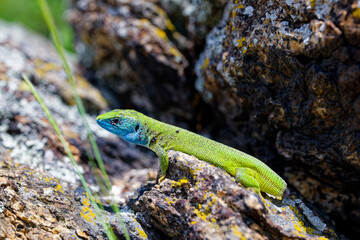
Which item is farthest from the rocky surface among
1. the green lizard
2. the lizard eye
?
the lizard eye

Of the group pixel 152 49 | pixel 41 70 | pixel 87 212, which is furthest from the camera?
pixel 41 70

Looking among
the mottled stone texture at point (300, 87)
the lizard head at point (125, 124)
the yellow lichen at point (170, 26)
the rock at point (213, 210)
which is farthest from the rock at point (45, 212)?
the yellow lichen at point (170, 26)

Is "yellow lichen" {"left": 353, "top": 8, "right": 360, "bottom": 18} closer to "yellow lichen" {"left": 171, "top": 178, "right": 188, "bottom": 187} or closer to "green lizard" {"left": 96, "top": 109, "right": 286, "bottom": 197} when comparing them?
"green lizard" {"left": 96, "top": 109, "right": 286, "bottom": 197}

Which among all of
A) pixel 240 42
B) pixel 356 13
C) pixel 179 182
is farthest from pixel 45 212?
pixel 356 13

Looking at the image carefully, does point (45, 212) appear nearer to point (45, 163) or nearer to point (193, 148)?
Result: point (45, 163)

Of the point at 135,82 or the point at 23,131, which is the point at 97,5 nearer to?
the point at 135,82

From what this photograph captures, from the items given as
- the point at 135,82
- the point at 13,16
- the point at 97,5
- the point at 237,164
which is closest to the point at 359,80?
the point at 237,164
